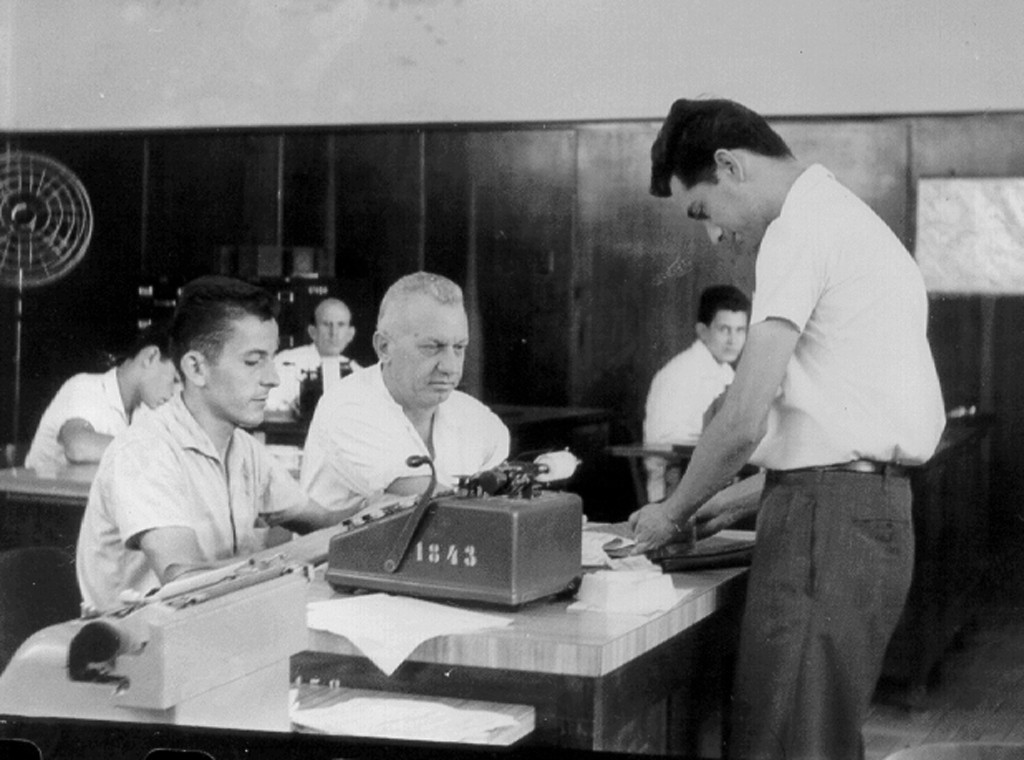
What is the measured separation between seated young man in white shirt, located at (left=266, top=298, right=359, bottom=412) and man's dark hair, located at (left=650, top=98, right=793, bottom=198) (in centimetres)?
79

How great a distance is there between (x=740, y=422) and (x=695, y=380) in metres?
0.38

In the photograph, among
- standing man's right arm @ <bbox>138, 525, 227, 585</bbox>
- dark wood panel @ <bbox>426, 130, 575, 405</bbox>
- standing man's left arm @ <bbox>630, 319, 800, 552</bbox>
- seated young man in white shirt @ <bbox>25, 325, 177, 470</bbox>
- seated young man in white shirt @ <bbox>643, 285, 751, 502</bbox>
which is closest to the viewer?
standing man's left arm @ <bbox>630, 319, 800, 552</bbox>

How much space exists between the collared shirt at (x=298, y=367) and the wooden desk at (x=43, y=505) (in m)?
0.51

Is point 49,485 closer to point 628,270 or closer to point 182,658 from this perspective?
point 182,658

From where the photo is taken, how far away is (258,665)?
6.66 ft

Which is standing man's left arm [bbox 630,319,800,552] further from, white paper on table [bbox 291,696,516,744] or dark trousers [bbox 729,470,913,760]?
white paper on table [bbox 291,696,516,744]

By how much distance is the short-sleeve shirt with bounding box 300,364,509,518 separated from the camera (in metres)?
2.85

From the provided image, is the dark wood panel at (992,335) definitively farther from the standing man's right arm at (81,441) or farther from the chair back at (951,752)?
the standing man's right arm at (81,441)

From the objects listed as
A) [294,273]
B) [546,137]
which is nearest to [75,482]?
[294,273]

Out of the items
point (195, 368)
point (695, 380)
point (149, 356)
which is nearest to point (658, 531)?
point (695, 380)

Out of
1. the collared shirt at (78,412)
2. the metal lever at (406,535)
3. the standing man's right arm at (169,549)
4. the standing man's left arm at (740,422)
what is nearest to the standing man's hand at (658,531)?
the standing man's left arm at (740,422)

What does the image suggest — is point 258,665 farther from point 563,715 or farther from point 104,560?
point 104,560

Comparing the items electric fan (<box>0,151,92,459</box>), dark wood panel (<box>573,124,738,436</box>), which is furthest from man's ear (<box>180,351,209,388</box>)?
dark wood panel (<box>573,124,738,436</box>)

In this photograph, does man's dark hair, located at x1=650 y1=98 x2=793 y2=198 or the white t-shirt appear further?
the white t-shirt
